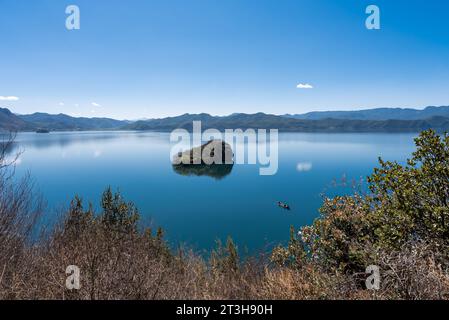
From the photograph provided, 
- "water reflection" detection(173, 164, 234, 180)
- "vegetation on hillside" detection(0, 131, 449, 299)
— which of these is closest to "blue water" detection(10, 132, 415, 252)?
"water reflection" detection(173, 164, 234, 180)

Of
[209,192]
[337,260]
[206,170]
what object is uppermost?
[337,260]

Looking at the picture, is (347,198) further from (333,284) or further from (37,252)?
(37,252)

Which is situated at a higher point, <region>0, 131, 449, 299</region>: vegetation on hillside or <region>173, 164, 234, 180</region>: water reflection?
<region>0, 131, 449, 299</region>: vegetation on hillside

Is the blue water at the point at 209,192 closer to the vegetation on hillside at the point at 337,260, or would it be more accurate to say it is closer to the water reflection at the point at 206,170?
the water reflection at the point at 206,170

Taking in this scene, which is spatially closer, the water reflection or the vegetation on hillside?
the vegetation on hillside

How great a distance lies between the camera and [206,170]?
A: 335 feet

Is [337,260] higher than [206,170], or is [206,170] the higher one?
[337,260]

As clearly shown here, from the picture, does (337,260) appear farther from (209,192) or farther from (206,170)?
(206,170)

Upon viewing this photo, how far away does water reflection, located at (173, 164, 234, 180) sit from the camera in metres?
94.8

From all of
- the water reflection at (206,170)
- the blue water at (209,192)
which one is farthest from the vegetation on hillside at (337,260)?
the water reflection at (206,170)

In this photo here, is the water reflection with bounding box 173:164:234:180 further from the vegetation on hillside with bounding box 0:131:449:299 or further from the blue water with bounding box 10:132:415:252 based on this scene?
the vegetation on hillside with bounding box 0:131:449:299

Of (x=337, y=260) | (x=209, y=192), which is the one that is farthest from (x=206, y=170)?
(x=337, y=260)
